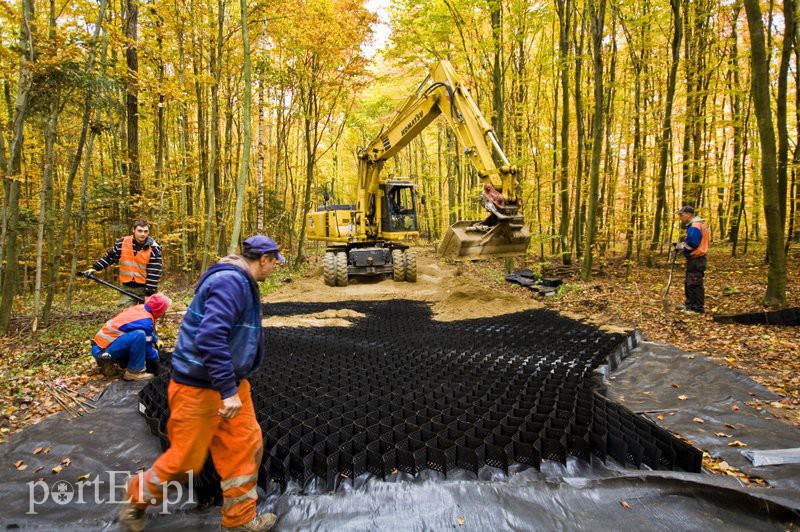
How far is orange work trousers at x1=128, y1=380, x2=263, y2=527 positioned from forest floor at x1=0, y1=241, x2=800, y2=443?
2071 millimetres

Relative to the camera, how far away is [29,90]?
506 cm

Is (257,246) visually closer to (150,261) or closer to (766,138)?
(150,261)

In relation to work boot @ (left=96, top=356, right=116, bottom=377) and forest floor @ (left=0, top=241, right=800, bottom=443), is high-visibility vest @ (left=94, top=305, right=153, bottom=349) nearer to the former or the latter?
work boot @ (left=96, top=356, right=116, bottom=377)

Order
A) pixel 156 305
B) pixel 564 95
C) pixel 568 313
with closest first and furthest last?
pixel 156 305 < pixel 568 313 < pixel 564 95

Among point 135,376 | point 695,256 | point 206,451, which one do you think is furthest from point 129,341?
point 695,256

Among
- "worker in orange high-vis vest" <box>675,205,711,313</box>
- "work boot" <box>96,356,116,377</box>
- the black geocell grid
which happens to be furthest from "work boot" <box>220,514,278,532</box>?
"worker in orange high-vis vest" <box>675,205,711,313</box>

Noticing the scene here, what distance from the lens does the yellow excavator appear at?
276 inches

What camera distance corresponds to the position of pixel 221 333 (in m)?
1.91

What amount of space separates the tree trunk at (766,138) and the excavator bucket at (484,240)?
3240 mm

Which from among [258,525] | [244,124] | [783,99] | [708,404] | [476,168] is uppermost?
[244,124]

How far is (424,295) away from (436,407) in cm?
662

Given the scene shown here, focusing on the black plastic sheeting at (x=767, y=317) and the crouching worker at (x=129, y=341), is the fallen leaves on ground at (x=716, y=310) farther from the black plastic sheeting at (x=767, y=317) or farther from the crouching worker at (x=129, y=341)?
the crouching worker at (x=129, y=341)

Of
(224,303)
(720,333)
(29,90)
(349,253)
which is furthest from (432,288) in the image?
(224,303)

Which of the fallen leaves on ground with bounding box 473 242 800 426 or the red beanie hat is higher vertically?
the red beanie hat
